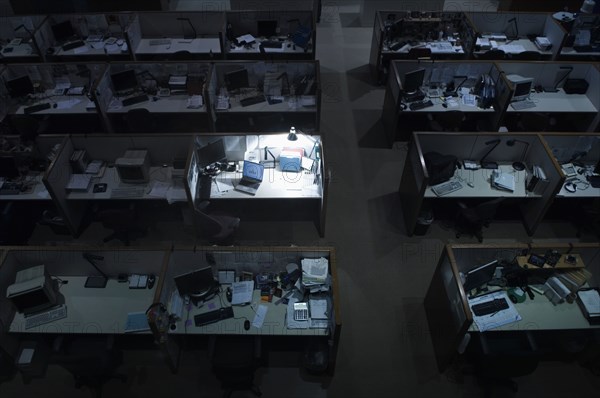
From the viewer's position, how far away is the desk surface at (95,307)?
455 cm

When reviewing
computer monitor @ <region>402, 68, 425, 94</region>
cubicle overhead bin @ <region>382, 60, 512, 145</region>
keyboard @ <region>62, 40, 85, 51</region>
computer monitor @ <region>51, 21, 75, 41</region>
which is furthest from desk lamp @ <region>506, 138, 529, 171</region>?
computer monitor @ <region>51, 21, 75, 41</region>

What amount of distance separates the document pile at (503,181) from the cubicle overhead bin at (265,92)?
102 inches

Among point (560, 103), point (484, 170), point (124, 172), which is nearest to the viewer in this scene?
point (124, 172)

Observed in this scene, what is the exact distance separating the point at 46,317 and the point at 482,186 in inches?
207

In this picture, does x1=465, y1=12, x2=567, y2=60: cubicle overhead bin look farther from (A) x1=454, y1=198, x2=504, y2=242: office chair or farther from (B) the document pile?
(A) x1=454, y1=198, x2=504, y2=242: office chair

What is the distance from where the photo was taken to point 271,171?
5984 millimetres

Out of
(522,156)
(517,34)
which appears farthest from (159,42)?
(517,34)

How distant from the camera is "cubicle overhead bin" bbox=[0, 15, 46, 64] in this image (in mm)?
8055

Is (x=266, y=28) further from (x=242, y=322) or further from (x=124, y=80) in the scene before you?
(x=242, y=322)

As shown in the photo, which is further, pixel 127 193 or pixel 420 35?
pixel 420 35

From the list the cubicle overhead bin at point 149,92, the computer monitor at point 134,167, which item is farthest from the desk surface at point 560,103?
the computer monitor at point 134,167

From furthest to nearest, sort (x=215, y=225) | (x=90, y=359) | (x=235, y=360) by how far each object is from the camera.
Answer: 1. (x=215, y=225)
2. (x=235, y=360)
3. (x=90, y=359)

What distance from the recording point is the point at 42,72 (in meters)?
7.05

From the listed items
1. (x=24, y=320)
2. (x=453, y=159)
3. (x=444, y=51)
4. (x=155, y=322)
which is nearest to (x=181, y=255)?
(x=155, y=322)
